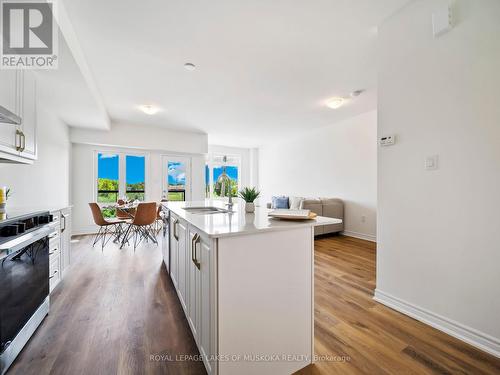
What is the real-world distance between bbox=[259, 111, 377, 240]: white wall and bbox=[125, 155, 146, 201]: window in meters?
4.09

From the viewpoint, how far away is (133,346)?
148cm

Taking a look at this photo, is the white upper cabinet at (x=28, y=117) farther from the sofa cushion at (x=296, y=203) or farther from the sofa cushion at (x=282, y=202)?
the sofa cushion at (x=282, y=202)

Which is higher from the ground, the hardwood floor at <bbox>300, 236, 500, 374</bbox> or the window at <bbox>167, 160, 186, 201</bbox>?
the window at <bbox>167, 160, 186, 201</bbox>

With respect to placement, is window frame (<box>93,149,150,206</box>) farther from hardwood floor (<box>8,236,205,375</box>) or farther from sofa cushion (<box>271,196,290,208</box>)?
sofa cushion (<box>271,196,290,208</box>)

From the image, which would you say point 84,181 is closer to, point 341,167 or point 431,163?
point 341,167

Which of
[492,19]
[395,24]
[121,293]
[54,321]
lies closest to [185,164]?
[121,293]

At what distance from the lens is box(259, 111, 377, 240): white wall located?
4.35 metres

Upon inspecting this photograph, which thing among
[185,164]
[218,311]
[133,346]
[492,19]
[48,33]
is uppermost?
[48,33]

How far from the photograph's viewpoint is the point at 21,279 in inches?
55.7

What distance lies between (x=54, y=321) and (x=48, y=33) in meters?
2.37

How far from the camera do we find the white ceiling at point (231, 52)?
183 cm

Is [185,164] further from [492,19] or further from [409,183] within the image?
[492,19]

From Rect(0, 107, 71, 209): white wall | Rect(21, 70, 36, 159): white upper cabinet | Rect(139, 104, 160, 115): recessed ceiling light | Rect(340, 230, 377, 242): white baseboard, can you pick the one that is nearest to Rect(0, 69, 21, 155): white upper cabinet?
Rect(21, 70, 36, 159): white upper cabinet

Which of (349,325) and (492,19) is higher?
(492,19)
